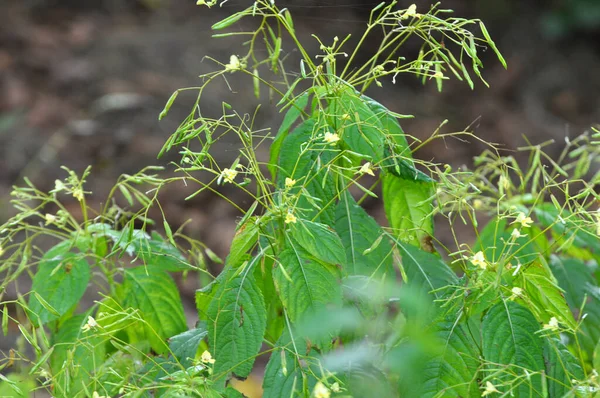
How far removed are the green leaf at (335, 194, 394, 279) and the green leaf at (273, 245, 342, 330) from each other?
0.25ft

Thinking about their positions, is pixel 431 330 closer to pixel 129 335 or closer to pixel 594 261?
pixel 129 335

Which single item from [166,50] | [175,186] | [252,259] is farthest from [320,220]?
[166,50]

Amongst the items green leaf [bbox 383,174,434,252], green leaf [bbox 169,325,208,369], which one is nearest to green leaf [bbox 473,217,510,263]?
green leaf [bbox 383,174,434,252]

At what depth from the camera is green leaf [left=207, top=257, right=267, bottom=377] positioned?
67 cm

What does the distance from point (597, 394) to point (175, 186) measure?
2.10 m

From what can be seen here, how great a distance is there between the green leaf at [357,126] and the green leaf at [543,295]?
179mm

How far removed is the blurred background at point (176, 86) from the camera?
268 cm

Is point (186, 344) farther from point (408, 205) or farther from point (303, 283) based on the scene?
point (408, 205)

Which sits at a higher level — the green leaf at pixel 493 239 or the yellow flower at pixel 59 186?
the yellow flower at pixel 59 186

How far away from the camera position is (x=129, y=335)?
33.4 inches

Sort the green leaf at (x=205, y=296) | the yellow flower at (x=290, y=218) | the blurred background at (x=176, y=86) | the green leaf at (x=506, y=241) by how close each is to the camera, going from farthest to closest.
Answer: the blurred background at (x=176, y=86) → the green leaf at (x=506, y=241) → the green leaf at (x=205, y=296) → the yellow flower at (x=290, y=218)

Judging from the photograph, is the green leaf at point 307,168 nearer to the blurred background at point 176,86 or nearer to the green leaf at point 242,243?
the green leaf at point 242,243

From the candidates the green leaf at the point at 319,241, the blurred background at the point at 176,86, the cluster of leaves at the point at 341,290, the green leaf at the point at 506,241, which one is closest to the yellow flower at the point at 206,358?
the cluster of leaves at the point at 341,290

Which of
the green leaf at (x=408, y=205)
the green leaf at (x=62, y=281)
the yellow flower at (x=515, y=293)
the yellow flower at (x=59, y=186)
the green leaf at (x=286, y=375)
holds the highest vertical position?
the yellow flower at (x=59, y=186)
